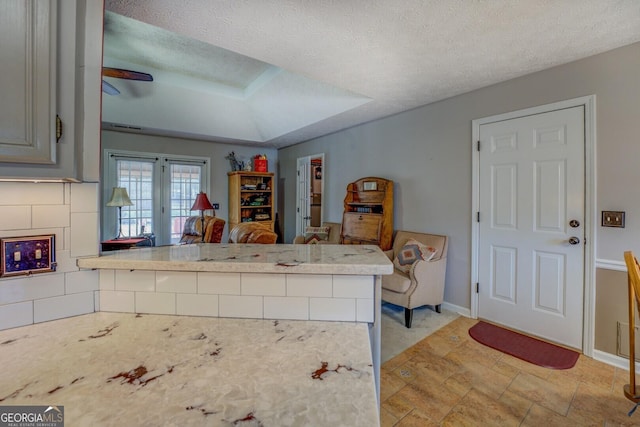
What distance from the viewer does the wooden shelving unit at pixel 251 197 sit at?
5.27m

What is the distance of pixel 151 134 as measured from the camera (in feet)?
15.3

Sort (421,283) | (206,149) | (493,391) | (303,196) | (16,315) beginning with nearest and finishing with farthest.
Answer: (16,315) < (493,391) < (421,283) < (206,149) < (303,196)

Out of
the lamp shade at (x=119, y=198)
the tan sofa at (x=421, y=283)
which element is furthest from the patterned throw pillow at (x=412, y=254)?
the lamp shade at (x=119, y=198)

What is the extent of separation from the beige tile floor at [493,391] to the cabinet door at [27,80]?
75.8 inches

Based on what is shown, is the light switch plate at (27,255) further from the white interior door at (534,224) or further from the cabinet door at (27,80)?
the white interior door at (534,224)

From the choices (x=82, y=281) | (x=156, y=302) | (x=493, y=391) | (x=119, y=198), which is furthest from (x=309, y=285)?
(x=119, y=198)

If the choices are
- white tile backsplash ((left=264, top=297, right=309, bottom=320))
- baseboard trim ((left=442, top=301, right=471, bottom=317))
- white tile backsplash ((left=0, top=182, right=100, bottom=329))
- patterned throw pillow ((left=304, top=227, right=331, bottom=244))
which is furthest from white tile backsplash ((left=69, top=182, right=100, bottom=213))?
patterned throw pillow ((left=304, top=227, right=331, bottom=244))

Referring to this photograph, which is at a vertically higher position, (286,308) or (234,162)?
(234,162)

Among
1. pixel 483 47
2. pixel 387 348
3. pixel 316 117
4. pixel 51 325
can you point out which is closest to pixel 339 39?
pixel 483 47

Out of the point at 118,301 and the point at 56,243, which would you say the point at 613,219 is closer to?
the point at 118,301

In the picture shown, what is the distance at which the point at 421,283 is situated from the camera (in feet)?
9.16

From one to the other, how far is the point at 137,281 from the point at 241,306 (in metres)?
0.38

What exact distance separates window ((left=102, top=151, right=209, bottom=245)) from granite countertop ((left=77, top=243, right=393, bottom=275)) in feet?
13.8

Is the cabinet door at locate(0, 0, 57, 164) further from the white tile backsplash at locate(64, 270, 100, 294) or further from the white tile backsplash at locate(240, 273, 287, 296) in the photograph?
the white tile backsplash at locate(240, 273, 287, 296)
